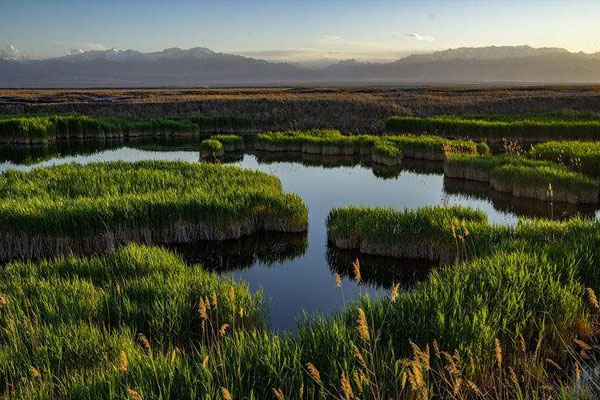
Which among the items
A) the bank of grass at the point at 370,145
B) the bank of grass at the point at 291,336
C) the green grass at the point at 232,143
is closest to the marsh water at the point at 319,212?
the bank of grass at the point at 291,336

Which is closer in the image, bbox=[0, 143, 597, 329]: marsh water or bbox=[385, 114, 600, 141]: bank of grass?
bbox=[0, 143, 597, 329]: marsh water

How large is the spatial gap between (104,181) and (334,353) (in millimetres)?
16631

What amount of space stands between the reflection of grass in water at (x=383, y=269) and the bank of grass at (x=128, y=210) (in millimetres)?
2968

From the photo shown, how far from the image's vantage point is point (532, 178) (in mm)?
23438

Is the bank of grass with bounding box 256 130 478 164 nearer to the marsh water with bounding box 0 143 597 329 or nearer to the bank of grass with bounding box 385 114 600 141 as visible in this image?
the marsh water with bounding box 0 143 597 329

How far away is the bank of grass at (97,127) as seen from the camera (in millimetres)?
44875

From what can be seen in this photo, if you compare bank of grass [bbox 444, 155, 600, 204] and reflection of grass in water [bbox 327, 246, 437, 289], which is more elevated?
bank of grass [bbox 444, 155, 600, 204]

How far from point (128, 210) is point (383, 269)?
330 inches

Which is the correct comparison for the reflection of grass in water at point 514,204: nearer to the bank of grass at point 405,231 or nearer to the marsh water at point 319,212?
the marsh water at point 319,212

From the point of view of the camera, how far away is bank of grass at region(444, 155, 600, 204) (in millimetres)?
22344

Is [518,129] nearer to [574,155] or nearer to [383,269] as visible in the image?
[574,155]

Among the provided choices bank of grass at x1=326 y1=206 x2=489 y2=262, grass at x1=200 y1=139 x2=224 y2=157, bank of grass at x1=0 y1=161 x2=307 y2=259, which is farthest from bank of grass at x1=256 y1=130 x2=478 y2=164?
bank of grass at x1=326 y1=206 x2=489 y2=262

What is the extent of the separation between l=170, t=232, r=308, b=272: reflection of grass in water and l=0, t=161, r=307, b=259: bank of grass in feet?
1.21

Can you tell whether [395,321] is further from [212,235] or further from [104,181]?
[104,181]
